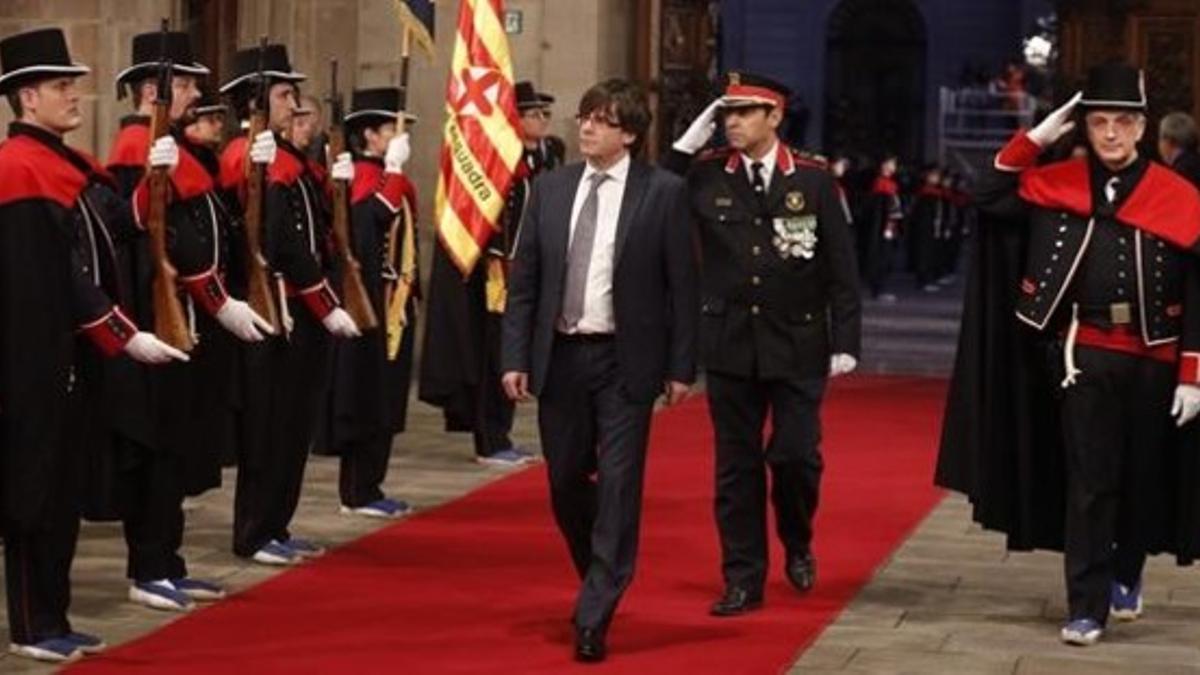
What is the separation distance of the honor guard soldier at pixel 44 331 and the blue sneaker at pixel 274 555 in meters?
2.02

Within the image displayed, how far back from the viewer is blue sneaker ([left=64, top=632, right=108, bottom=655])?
9.43 meters

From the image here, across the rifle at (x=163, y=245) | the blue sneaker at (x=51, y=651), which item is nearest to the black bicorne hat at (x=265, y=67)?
the rifle at (x=163, y=245)

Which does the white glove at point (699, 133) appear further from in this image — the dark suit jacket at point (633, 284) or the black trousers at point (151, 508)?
the black trousers at point (151, 508)

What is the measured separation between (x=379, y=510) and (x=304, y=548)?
1.34 meters

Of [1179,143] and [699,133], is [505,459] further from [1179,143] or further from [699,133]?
[699,133]

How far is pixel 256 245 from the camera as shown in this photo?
11.0m

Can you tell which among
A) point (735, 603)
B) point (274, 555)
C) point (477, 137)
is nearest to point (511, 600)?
point (735, 603)

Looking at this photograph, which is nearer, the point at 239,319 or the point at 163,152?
the point at 163,152

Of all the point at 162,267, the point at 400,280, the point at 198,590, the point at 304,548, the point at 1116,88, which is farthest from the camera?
the point at 400,280

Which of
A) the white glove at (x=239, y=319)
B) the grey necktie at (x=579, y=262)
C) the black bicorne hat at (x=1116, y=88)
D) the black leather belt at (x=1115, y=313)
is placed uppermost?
the black bicorne hat at (x=1116, y=88)

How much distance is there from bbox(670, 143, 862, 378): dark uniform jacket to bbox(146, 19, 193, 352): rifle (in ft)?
5.98

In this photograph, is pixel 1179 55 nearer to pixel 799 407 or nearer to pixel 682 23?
pixel 682 23

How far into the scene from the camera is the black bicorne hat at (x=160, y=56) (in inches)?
413

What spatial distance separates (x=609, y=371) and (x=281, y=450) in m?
2.27
